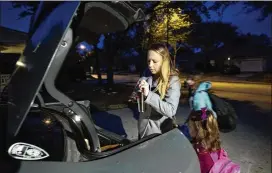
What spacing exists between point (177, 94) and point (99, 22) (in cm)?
76

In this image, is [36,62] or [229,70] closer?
[36,62]

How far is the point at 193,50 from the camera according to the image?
49344 millimetres

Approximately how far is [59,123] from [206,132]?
1.52 m

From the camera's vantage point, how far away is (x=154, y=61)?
1.91 m

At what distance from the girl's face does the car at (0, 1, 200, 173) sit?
0.35 meters

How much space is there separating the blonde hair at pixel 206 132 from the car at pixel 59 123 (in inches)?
38.9

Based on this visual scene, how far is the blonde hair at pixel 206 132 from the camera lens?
2.41m

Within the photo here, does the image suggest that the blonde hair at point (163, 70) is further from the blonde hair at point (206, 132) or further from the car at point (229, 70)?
the car at point (229, 70)

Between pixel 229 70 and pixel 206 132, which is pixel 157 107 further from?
pixel 229 70

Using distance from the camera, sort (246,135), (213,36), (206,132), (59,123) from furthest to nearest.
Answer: (213,36) < (246,135) < (206,132) < (59,123)

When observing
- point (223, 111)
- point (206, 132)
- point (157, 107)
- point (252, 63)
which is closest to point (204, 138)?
point (206, 132)

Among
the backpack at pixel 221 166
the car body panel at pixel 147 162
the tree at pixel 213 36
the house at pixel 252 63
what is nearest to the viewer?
the car body panel at pixel 147 162

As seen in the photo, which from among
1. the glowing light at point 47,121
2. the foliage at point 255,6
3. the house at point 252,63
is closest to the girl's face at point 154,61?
the glowing light at point 47,121

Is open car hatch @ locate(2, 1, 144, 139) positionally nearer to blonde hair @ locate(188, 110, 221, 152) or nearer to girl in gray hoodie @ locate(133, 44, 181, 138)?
girl in gray hoodie @ locate(133, 44, 181, 138)
